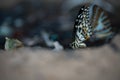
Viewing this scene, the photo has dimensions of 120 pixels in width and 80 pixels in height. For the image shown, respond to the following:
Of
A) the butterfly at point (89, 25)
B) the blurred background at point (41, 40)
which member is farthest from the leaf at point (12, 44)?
the butterfly at point (89, 25)

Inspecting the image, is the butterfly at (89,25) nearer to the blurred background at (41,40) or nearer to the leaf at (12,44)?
the blurred background at (41,40)

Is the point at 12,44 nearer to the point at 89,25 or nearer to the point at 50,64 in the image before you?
the point at 50,64

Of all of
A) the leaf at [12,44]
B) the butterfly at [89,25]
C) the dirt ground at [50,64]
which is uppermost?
the butterfly at [89,25]

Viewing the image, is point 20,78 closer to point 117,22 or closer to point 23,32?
point 23,32

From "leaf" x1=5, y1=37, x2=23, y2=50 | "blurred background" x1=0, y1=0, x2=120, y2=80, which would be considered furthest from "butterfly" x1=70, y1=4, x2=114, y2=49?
"leaf" x1=5, y1=37, x2=23, y2=50

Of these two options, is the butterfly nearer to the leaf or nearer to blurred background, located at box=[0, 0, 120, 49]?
blurred background, located at box=[0, 0, 120, 49]

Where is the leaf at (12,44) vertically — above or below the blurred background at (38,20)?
below

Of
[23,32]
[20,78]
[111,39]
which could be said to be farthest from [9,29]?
[111,39]
